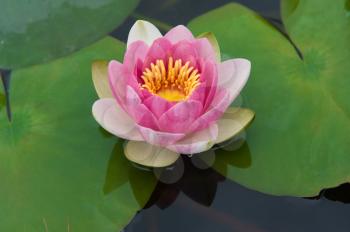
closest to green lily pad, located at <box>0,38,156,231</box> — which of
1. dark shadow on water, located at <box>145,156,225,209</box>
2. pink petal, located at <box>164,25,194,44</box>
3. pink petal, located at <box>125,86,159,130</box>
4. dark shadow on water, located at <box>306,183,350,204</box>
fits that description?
dark shadow on water, located at <box>145,156,225,209</box>

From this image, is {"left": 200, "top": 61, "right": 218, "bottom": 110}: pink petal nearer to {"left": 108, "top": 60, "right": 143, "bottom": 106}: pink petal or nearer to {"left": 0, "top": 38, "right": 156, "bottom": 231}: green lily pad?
{"left": 108, "top": 60, "right": 143, "bottom": 106}: pink petal

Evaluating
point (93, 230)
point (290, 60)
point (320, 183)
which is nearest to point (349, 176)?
point (320, 183)

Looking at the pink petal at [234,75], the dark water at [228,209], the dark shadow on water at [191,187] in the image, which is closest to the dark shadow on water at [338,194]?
the dark water at [228,209]

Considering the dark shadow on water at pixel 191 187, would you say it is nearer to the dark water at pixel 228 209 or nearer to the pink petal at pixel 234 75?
the dark water at pixel 228 209

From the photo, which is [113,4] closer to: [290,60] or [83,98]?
[83,98]

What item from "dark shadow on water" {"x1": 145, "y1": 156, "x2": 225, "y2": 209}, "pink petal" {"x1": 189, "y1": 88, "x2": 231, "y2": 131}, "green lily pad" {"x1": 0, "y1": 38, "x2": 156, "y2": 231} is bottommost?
"dark shadow on water" {"x1": 145, "y1": 156, "x2": 225, "y2": 209}

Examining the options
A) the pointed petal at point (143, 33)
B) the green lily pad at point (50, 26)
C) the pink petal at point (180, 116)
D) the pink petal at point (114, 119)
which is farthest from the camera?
the green lily pad at point (50, 26)
